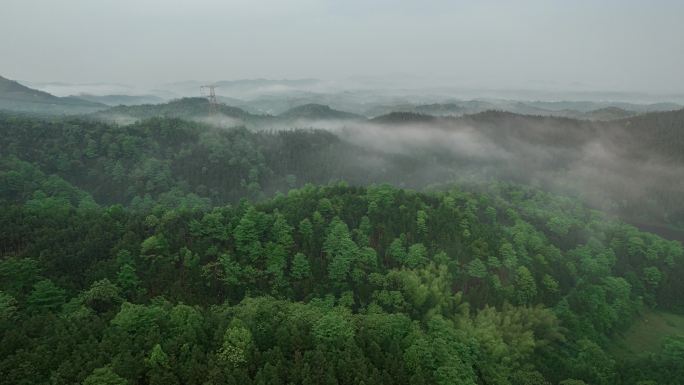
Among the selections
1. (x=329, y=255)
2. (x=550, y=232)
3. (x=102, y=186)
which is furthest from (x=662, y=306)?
(x=102, y=186)

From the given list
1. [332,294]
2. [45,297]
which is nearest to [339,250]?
[332,294]

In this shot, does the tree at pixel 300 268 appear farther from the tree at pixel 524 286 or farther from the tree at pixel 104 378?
the tree at pixel 524 286

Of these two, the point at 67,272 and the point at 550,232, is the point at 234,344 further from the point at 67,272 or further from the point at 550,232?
the point at 550,232

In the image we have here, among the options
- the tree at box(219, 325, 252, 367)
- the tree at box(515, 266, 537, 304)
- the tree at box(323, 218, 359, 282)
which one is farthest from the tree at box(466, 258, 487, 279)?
the tree at box(219, 325, 252, 367)

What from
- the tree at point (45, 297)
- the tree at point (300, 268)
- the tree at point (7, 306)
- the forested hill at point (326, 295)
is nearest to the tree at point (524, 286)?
the forested hill at point (326, 295)

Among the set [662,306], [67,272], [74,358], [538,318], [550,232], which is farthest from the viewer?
[550,232]

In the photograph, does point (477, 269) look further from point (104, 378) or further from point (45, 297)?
point (45, 297)
